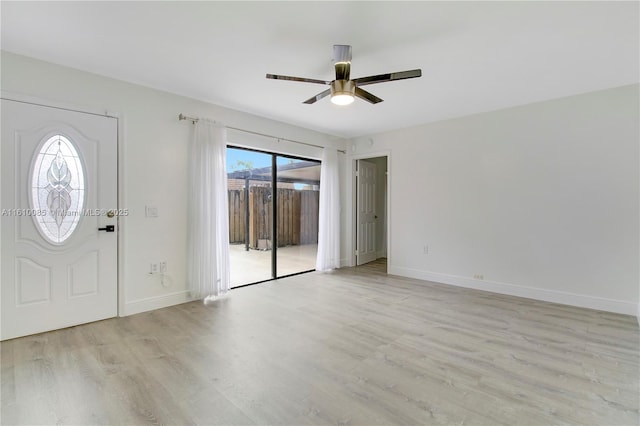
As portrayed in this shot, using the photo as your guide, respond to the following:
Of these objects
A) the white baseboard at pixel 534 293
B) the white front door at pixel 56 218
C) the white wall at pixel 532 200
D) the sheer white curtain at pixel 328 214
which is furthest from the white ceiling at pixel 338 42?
the white baseboard at pixel 534 293

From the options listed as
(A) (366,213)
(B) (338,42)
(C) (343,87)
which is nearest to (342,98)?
(C) (343,87)

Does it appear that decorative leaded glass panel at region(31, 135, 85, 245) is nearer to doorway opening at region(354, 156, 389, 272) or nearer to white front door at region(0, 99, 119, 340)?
white front door at region(0, 99, 119, 340)

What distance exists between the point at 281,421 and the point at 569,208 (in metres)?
4.16

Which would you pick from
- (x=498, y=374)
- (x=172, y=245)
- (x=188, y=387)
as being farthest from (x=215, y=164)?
(x=498, y=374)

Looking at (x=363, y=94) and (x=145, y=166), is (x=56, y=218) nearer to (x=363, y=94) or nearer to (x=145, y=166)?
(x=145, y=166)

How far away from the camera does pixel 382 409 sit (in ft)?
6.03

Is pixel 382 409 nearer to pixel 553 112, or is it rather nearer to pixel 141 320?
pixel 141 320

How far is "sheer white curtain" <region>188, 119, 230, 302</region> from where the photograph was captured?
384 cm

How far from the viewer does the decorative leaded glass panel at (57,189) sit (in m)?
2.87

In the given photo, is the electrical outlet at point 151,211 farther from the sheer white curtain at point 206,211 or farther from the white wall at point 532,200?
the white wall at point 532,200

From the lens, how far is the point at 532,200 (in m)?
4.01

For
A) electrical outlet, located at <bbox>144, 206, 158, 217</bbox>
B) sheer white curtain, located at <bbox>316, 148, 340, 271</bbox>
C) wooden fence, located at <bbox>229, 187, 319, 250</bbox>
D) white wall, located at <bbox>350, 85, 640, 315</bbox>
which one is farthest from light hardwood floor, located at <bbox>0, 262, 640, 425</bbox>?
sheer white curtain, located at <bbox>316, 148, 340, 271</bbox>

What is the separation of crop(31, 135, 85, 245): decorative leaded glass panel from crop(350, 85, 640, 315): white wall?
15.2 ft

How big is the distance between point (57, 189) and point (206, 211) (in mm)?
1488
